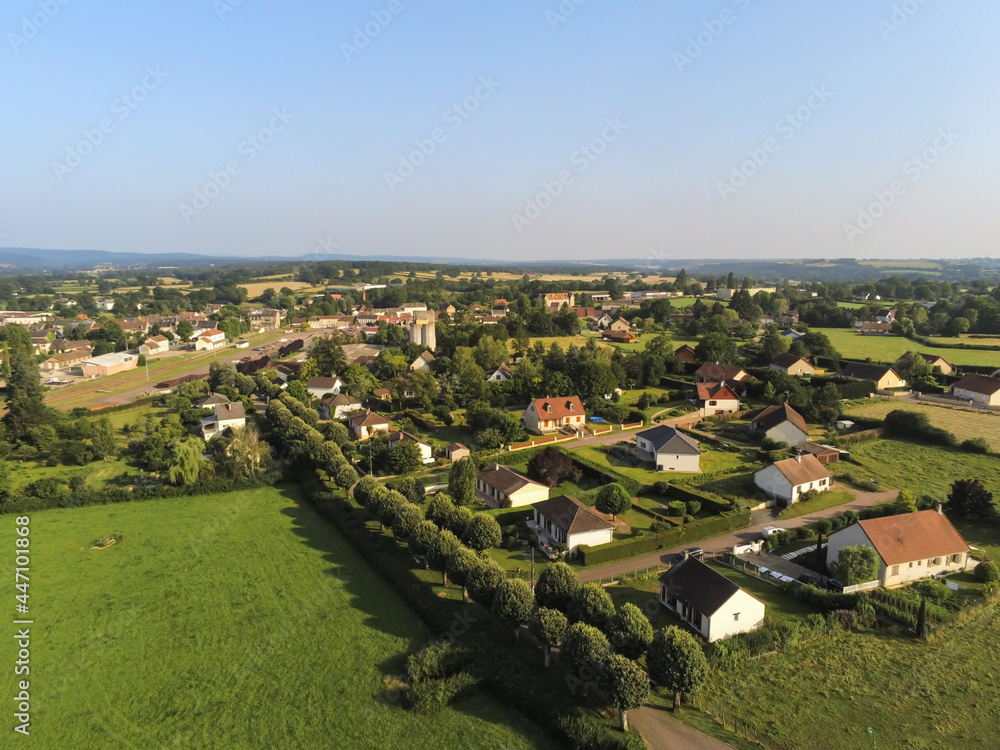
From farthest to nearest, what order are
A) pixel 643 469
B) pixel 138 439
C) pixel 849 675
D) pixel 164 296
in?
pixel 164 296 < pixel 138 439 < pixel 643 469 < pixel 849 675

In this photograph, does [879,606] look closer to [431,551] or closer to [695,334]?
[431,551]

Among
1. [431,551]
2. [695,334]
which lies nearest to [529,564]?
[431,551]

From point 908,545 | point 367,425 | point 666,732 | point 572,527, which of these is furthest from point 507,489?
point 908,545

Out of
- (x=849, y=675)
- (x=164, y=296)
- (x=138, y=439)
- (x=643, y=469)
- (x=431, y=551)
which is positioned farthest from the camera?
(x=164, y=296)

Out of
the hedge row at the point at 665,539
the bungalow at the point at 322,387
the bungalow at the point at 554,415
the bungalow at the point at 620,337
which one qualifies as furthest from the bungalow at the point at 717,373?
the bungalow at the point at 322,387

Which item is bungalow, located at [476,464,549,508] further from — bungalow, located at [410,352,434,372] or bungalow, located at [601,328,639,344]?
bungalow, located at [601,328,639,344]

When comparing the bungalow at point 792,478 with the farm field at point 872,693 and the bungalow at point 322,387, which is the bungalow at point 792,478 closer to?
the farm field at point 872,693

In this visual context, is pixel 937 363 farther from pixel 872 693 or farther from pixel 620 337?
pixel 872 693
